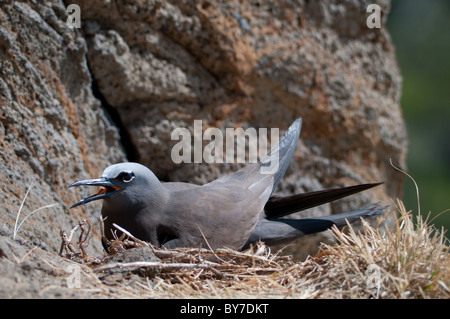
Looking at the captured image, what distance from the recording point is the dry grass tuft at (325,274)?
1.92m

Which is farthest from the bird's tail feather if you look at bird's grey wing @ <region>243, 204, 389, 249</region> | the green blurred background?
the green blurred background

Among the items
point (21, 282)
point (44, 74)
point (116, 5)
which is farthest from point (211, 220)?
point (116, 5)

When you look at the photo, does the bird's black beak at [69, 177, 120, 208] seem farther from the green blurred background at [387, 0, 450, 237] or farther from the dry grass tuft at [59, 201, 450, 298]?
the green blurred background at [387, 0, 450, 237]

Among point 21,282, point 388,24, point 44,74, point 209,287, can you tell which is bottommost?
point 209,287

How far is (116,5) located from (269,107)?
1426mm

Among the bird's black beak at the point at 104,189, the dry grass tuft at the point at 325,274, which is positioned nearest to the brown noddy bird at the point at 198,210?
the bird's black beak at the point at 104,189

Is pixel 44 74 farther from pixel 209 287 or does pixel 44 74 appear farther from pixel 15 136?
pixel 209 287

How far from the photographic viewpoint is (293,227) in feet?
10.6

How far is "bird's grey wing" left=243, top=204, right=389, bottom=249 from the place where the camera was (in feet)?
10.4

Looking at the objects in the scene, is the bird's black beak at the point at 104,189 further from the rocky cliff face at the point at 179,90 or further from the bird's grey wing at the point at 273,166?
the bird's grey wing at the point at 273,166

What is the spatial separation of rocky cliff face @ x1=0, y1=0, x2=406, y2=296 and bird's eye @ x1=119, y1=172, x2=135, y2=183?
54 centimetres

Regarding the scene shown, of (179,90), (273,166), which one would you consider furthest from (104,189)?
(179,90)

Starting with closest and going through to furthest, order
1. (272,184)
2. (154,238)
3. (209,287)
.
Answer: (209,287) → (154,238) → (272,184)

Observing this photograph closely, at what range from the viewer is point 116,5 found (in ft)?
12.1
